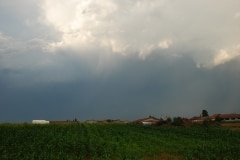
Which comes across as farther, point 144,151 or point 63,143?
point 63,143

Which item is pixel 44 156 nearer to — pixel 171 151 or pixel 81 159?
pixel 81 159

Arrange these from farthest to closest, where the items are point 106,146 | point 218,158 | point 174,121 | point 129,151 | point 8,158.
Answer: point 174,121 < point 106,146 < point 129,151 < point 218,158 < point 8,158

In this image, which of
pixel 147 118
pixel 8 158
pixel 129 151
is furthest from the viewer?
pixel 147 118

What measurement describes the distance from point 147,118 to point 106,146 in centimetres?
9029

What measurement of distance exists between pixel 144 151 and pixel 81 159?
26.2ft

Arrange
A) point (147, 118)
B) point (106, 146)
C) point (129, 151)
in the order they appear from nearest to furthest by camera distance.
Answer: point (129, 151) < point (106, 146) < point (147, 118)

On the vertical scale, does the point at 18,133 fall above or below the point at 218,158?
above

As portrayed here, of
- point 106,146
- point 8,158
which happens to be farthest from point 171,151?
point 8,158

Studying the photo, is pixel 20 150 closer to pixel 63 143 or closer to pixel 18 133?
pixel 63 143

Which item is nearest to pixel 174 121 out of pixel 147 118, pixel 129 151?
pixel 147 118

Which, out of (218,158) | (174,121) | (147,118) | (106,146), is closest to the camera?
(218,158)

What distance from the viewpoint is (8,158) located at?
28828mm

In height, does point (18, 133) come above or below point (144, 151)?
above

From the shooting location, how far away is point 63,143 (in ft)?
129
